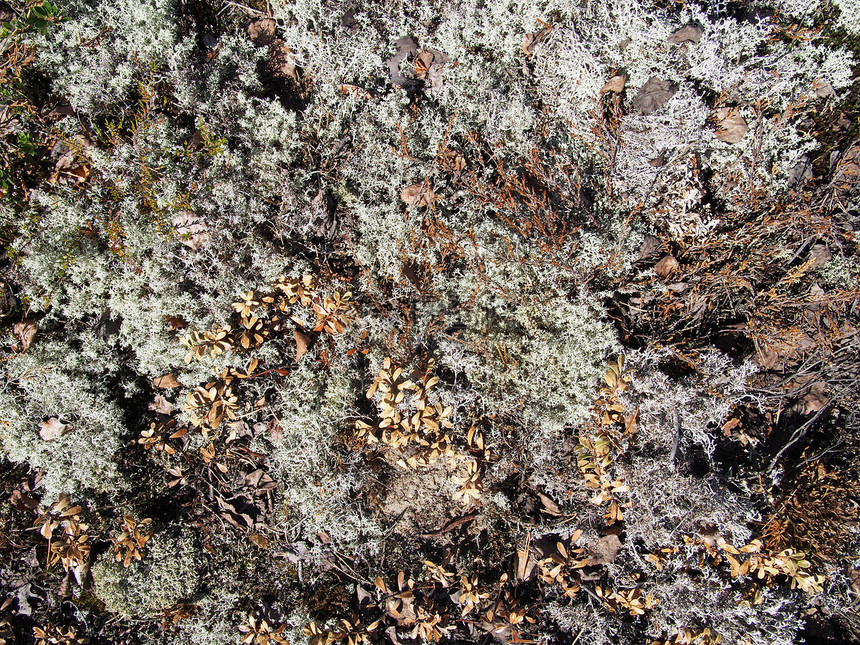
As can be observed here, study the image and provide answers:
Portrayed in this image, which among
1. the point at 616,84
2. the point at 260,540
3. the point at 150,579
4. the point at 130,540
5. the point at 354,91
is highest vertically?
the point at 616,84

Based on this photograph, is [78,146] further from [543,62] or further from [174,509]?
[543,62]

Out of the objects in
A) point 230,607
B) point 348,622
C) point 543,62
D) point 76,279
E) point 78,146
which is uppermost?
point 543,62

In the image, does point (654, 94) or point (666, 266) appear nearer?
point (654, 94)

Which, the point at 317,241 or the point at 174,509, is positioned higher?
the point at 317,241

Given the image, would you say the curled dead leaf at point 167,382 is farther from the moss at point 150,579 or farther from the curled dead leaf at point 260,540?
the curled dead leaf at point 260,540

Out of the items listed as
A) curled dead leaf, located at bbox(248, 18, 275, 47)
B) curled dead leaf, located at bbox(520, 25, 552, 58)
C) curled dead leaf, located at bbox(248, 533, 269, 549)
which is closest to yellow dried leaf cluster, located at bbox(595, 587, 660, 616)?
curled dead leaf, located at bbox(248, 533, 269, 549)

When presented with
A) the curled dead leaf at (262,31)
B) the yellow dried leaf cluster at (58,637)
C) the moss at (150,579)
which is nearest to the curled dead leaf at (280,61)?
the curled dead leaf at (262,31)

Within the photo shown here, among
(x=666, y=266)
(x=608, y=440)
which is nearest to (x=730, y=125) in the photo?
(x=666, y=266)

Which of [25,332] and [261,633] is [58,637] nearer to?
[261,633]

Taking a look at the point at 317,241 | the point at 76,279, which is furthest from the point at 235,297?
the point at 76,279
